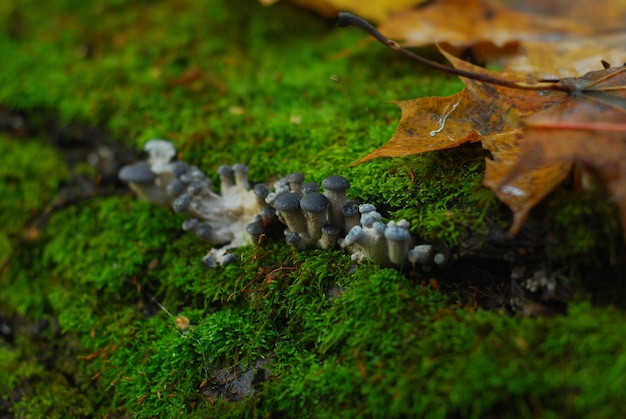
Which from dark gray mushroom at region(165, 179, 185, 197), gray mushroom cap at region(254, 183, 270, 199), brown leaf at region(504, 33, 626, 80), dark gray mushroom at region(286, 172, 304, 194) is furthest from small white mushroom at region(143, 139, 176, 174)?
brown leaf at region(504, 33, 626, 80)

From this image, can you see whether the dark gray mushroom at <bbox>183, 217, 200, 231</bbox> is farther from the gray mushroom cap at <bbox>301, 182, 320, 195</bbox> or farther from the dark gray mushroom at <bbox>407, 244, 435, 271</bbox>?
the dark gray mushroom at <bbox>407, 244, 435, 271</bbox>

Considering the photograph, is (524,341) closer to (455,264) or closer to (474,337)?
(474,337)

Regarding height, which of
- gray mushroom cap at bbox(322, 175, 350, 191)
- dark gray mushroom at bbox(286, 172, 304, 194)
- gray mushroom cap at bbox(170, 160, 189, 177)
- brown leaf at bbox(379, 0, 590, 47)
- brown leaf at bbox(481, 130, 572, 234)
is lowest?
gray mushroom cap at bbox(170, 160, 189, 177)

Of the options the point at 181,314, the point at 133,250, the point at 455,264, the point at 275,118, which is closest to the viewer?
the point at 455,264

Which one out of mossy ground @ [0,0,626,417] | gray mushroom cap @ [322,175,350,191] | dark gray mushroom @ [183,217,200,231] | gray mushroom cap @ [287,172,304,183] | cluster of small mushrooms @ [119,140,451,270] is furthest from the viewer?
dark gray mushroom @ [183,217,200,231]

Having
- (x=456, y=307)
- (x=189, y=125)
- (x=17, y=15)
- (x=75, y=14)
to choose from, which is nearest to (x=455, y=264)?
(x=456, y=307)
